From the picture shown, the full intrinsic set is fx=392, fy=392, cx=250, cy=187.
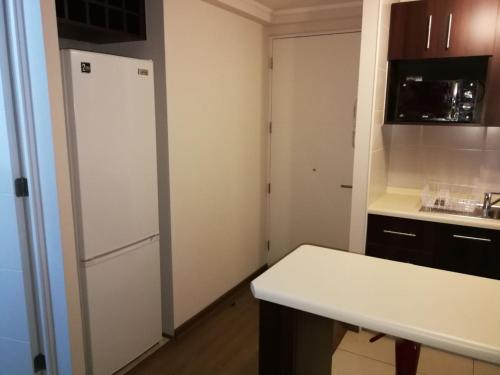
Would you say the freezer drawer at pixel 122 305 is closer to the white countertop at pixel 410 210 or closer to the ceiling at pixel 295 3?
the white countertop at pixel 410 210

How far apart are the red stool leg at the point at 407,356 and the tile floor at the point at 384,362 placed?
3.75 feet

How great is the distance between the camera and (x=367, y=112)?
99.0 inches

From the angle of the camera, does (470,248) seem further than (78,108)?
Yes

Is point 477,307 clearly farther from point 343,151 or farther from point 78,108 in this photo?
point 343,151

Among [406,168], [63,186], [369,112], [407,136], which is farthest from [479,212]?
[63,186]

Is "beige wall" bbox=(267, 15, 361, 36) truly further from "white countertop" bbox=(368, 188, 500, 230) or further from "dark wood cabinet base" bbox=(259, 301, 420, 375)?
"dark wood cabinet base" bbox=(259, 301, 420, 375)

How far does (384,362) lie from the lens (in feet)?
8.16

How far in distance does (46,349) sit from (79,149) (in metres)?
1.05

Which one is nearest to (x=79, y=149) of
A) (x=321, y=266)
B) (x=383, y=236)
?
(x=321, y=266)

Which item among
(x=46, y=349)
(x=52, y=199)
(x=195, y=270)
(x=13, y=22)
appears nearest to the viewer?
(x=13, y=22)

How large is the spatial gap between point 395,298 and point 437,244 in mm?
1469

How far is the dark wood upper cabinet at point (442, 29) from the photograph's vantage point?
2340mm

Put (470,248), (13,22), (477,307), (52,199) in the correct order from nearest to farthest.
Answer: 1. (477,307)
2. (13,22)
3. (52,199)
4. (470,248)

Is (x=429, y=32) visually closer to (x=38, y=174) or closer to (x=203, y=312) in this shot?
(x=38, y=174)
